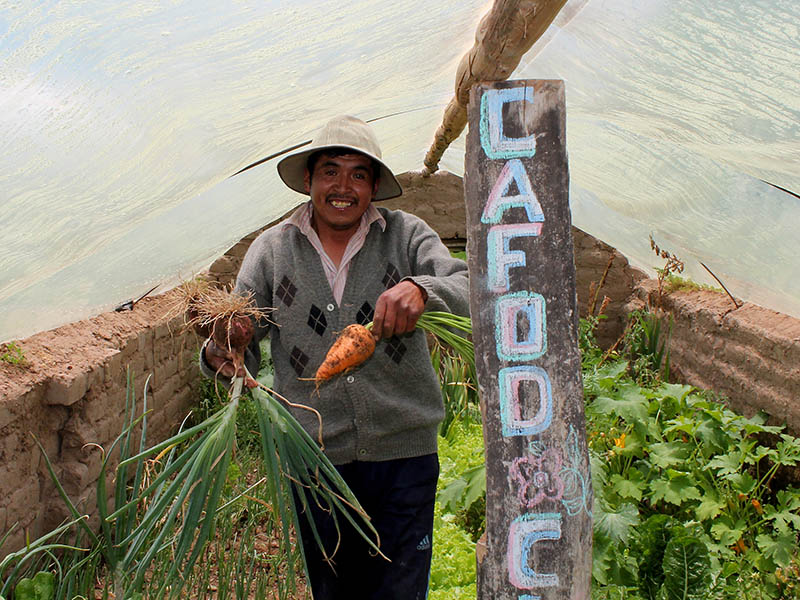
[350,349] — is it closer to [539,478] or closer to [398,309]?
[398,309]

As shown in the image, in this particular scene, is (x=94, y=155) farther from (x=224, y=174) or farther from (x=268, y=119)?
(x=224, y=174)

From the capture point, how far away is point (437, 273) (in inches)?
75.7

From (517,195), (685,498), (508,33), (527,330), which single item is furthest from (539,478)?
(685,498)

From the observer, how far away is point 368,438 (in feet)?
6.54

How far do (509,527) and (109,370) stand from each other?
2.61 metres

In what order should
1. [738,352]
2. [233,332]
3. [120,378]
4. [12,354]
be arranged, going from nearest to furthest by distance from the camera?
[233,332], [12,354], [120,378], [738,352]

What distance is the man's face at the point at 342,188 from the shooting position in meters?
2.02

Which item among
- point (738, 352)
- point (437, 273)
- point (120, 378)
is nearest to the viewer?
point (437, 273)

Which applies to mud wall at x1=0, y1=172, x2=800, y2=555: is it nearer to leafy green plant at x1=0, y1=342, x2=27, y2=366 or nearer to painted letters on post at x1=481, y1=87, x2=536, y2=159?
leafy green plant at x1=0, y1=342, x2=27, y2=366

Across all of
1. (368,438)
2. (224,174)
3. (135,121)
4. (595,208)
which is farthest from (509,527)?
→ (595,208)

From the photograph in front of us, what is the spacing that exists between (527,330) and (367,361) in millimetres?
732

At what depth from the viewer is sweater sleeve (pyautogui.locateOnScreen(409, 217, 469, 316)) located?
5.61ft

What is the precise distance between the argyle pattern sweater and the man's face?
0.11 metres

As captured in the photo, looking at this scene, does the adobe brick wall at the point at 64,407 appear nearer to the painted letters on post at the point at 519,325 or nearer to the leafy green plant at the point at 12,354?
the leafy green plant at the point at 12,354
